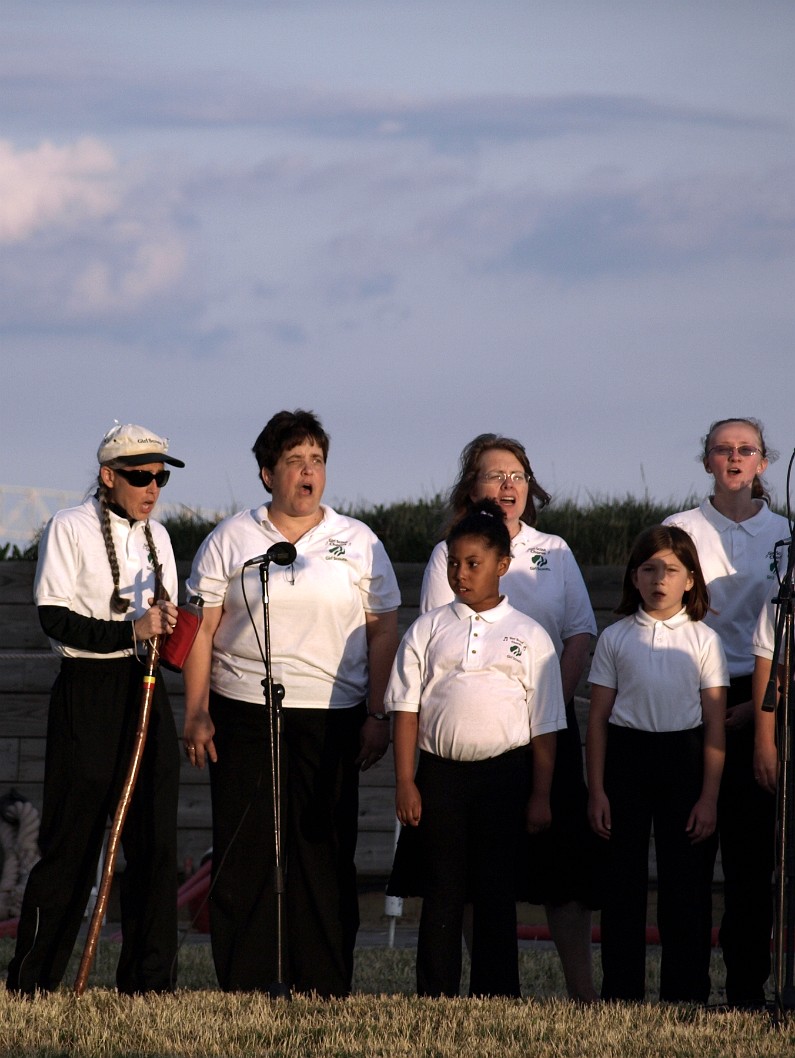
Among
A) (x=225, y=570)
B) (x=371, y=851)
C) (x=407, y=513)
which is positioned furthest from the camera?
(x=407, y=513)

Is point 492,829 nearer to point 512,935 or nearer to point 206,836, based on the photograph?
point 512,935

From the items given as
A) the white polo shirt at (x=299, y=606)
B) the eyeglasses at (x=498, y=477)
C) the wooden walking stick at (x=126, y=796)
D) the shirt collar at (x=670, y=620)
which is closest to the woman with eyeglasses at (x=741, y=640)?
the shirt collar at (x=670, y=620)

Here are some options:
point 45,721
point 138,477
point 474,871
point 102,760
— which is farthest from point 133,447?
point 45,721

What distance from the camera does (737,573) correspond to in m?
5.90

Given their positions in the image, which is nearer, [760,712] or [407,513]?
[760,712]

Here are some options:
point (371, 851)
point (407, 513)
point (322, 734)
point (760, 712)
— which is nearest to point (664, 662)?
point (760, 712)

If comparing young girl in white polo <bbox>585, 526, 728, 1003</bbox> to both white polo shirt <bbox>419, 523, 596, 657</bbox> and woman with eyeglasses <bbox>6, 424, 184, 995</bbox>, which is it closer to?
white polo shirt <bbox>419, 523, 596, 657</bbox>

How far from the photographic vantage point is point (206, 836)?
995 centimetres

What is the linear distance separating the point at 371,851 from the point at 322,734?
4.56m

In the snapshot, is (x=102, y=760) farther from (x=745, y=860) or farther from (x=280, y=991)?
(x=745, y=860)

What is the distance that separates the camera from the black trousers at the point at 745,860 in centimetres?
575

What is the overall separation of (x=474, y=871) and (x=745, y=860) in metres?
1.16

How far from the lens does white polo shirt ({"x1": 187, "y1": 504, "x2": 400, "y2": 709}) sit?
554 cm

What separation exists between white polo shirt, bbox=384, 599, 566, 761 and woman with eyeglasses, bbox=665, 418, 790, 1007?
0.82 m
